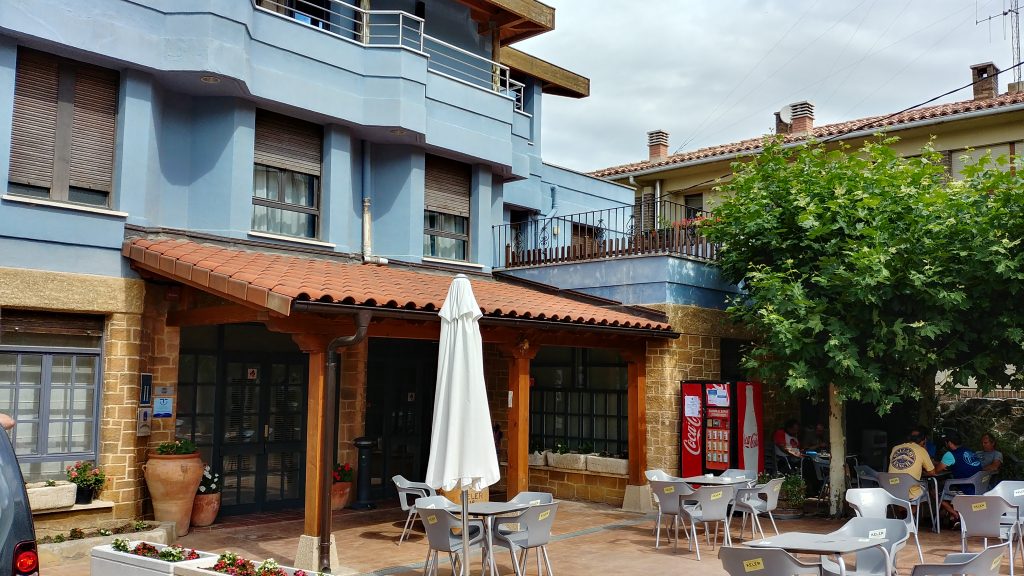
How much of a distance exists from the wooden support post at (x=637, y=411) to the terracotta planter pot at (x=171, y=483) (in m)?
6.16

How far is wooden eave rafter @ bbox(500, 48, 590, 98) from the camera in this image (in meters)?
16.9

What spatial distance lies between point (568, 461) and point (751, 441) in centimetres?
295

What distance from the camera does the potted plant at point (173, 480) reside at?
9992 millimetres

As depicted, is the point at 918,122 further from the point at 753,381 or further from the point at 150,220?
the point at 150,220

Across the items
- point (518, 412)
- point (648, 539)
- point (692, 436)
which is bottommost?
point (648, 539)

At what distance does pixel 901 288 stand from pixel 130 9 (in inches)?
390

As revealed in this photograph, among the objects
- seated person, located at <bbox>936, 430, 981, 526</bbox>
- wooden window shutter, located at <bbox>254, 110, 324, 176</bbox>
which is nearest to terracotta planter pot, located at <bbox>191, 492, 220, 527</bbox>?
wooden window shutter, located at <bbox>254, 110, 324, 176</bbox>

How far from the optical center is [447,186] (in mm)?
14281

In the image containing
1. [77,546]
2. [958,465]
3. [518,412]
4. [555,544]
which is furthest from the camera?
[518,412]

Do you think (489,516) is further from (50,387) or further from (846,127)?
(846,127)

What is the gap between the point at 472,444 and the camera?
7051 mm

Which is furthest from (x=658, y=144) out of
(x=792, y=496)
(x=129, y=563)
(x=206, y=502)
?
(x=129, y=563)

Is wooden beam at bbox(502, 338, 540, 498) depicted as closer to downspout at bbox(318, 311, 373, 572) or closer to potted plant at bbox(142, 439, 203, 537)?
downspout at bbox(318, 311, 373, 572)

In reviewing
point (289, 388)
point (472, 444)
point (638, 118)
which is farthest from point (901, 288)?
point (638, 118)
